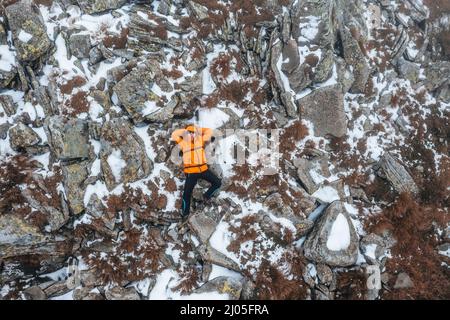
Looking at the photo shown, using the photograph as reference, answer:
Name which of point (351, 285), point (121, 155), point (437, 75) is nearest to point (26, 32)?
point (121, 155)

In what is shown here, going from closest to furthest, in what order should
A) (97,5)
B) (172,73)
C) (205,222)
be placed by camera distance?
1. (205,222)
2. (172,73)
3. (97,5)

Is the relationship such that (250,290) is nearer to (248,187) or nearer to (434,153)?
(248,187)

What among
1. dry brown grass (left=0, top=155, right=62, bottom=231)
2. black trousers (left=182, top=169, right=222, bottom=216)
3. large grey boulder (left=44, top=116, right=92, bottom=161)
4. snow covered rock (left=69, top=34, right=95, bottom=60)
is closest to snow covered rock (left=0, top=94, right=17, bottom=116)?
large grey boulder (left=44, top=116, right=92, bottom=161)

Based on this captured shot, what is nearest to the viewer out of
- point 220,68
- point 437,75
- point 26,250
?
point 26,250

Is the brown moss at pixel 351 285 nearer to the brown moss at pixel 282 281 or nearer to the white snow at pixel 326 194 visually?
the brown moss at pixel 282 281

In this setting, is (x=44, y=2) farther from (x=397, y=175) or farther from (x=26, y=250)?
(x=397, y=175)

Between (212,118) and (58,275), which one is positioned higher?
(212,118)
